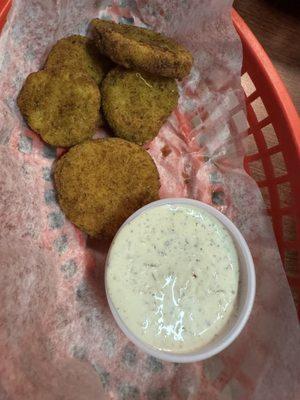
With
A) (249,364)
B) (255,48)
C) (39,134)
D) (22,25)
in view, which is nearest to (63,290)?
(39,134)

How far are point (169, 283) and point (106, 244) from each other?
0.26m

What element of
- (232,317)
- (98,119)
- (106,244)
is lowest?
(106,244)

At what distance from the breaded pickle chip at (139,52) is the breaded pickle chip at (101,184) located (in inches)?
8.1

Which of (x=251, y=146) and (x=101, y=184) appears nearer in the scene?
(x=101, y=184)

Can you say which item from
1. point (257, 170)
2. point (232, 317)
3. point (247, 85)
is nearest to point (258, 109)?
point (247, 85)

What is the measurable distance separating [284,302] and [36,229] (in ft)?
2.01

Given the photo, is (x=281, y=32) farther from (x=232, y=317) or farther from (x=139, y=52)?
(x=232, y=317)

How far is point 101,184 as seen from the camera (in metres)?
1.19

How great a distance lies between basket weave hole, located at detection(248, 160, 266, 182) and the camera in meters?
1.50

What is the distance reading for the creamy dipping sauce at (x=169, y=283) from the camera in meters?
1.08

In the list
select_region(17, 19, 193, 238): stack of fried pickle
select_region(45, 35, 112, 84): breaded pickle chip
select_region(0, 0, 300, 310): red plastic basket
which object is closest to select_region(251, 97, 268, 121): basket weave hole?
select_region(0, 0, 300, 310): red plastic basket

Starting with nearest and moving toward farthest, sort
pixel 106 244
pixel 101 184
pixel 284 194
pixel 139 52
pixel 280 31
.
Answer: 1. pixel 139 52
2. pixel 101 184
3. pixel 106 244
4. pixel 284 194
5. pixel 280 31

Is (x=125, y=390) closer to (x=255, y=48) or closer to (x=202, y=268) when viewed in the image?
(x=202, y=268)

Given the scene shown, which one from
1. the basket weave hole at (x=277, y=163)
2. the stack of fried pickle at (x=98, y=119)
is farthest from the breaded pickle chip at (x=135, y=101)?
the basket weave hole at (x=277, y=163)
